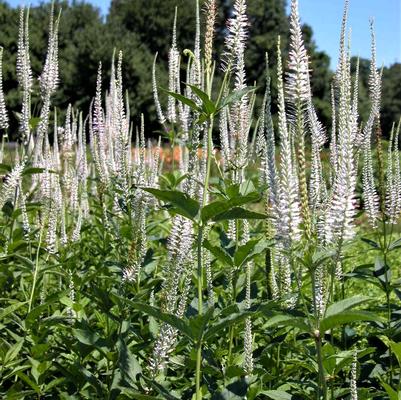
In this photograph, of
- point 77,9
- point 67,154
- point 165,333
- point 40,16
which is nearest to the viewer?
point 165,333

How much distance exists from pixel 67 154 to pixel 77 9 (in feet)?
171

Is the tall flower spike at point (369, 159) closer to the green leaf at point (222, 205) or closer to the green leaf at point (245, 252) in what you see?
the green leaf at point (245, 252)

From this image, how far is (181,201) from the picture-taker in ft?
7.68

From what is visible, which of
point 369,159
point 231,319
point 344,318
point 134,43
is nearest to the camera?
point 344,318

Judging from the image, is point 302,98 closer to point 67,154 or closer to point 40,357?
point 40,357

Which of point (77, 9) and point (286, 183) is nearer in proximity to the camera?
point (286, 183)

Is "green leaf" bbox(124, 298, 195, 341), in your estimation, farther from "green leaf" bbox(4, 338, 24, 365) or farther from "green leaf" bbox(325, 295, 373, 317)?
"green leaf" bbox(4, 338, 24, 365)

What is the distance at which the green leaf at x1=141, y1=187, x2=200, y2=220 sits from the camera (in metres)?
2.28

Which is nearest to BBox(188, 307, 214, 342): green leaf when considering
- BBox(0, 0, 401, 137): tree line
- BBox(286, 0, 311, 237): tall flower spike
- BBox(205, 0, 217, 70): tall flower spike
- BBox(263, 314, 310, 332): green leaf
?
BBox(263, 314, 310, 332): green leaf

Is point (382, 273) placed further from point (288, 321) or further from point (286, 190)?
point (286, 190)

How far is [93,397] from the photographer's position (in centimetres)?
317

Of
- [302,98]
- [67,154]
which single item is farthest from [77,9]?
[302,98]

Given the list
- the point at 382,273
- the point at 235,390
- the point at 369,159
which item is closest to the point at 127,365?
the point at 235,390

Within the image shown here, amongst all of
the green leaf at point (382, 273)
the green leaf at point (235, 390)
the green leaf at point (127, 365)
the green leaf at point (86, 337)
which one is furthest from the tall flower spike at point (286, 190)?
the green leaf at point (382, 273)
